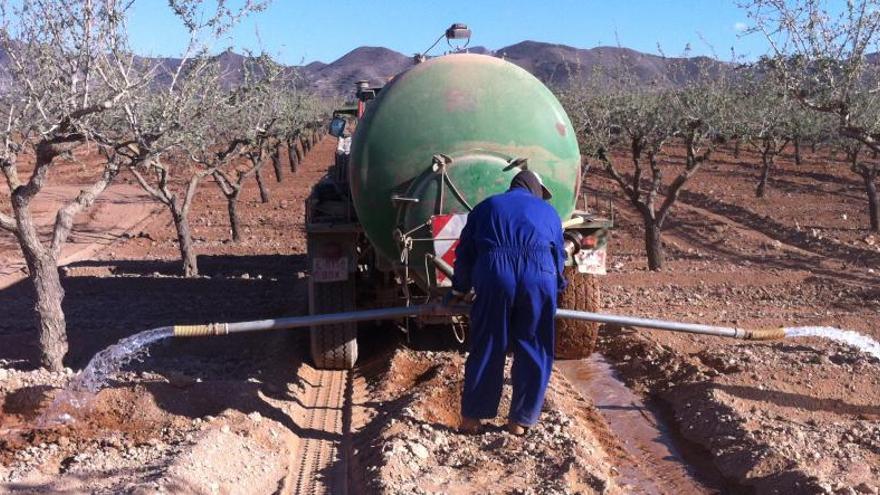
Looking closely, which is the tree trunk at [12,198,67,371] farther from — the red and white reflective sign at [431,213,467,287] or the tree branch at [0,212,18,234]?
the red and white reflective sign at [431,213,467,287]

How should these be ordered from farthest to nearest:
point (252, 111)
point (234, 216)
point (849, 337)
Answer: point (252, 111), point (234, 216), point (849, 337)

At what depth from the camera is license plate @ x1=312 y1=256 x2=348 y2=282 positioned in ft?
23.6

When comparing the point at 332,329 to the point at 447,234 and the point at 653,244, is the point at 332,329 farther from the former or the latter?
the point at 653,244

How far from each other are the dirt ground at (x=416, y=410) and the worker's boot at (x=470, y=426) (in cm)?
6

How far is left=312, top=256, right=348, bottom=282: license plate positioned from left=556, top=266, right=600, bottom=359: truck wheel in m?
1.68

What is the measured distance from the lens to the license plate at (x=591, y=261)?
6539 mm

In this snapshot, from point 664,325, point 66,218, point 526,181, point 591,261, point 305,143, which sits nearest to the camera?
point 526,181

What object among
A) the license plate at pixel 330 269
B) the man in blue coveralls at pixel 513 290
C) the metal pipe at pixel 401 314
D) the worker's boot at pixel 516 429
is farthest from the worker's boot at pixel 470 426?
the license plate at pixel 330 269

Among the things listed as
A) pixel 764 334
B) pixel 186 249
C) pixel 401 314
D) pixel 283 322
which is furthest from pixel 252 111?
pixel 764 334

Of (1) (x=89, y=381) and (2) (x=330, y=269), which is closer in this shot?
(1) (x=89, y=381)

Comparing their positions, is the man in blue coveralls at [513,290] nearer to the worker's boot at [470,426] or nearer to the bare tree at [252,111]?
the worker's boot at [470,426]

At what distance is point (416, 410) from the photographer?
5.93 meters

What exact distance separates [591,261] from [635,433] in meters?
1.25

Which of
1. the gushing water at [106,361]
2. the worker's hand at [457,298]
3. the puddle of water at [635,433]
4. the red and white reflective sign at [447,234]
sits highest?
the red and white reflective sign at [447,234]
